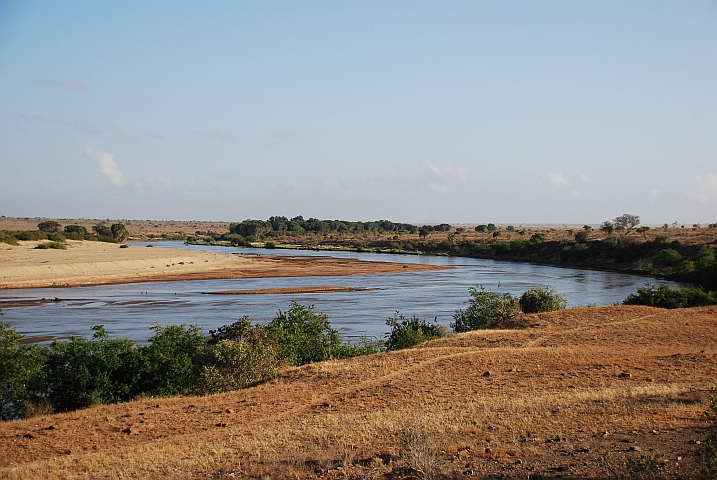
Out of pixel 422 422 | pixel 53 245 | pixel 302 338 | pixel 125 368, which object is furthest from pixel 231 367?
pixel 53 245

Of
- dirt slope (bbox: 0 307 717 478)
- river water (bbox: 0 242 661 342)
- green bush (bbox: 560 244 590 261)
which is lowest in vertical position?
river water (bbox: 0 242 661 342)

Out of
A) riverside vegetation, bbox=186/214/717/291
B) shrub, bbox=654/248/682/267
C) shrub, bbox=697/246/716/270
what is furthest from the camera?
shrub, bbox=654/248/682/267

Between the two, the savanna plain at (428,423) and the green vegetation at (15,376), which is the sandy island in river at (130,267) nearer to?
the green vegetation at (15,376)

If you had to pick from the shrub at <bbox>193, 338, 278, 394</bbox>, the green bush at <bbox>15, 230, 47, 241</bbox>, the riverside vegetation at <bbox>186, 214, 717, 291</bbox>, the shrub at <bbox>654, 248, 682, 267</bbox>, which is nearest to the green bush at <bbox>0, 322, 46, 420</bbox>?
the shrub at <bbox>193, 338, 278, 394</bbox>

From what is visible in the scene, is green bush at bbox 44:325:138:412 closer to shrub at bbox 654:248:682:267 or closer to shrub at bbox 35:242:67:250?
shrub at bbox 654:248:682:267

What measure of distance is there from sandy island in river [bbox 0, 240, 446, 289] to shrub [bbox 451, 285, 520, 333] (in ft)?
137

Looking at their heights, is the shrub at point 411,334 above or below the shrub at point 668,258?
below

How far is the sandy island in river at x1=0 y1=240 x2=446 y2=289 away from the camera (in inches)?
2415

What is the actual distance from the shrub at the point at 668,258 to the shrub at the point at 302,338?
56746 millimetres

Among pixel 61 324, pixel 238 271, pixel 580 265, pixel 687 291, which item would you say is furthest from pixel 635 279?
pixel 61 324

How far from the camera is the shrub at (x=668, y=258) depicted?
227ft

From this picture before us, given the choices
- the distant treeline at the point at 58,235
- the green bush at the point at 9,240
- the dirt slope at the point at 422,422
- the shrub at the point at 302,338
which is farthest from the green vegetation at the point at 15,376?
the distant treeline at the point at 58,235

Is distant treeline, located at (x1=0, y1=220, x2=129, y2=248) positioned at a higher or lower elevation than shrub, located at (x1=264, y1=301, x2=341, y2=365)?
higher

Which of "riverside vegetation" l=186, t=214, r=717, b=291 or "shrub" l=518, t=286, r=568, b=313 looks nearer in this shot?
"shrub" l=518, t=286, r=568, b=313
